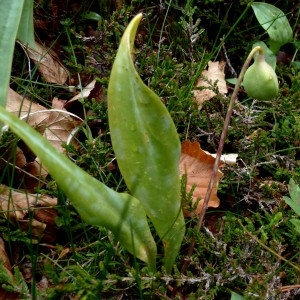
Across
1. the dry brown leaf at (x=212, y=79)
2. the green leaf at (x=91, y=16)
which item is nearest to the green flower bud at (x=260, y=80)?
the dry brown leaf at (x=212, y=79)

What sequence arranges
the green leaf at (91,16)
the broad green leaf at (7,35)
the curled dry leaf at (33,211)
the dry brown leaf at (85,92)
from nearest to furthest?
the broad green leaf at (7,35) < the curled dry leaf at (33,211) < the dry brown leaf at (85,92) < the green leaf at (91,16)

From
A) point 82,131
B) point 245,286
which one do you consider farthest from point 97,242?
point 82,131

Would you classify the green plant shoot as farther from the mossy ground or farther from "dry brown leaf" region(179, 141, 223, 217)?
"dry brown leaf" region(179, 141, 223, 217)

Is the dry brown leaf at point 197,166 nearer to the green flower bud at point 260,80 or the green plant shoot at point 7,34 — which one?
the green flower bud at point 260,80

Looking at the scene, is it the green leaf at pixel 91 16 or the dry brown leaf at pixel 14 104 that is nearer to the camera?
the dry brown leaf at pixel 14 104

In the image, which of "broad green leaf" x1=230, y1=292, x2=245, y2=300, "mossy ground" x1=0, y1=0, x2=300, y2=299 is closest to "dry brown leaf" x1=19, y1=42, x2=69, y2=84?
"mossy ground" x1=0, y1=0, x2=300, y2=299

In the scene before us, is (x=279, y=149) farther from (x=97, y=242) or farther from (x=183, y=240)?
(x=97, y=242)
